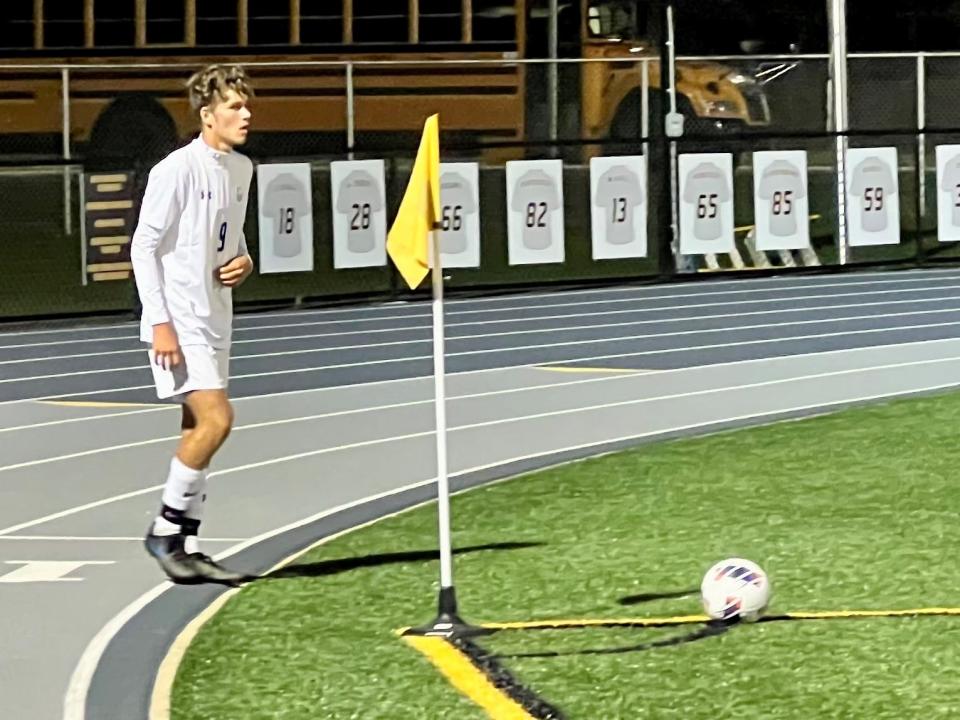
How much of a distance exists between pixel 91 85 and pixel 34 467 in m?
16.5

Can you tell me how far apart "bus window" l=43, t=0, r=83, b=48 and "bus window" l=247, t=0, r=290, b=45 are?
2.05 metres

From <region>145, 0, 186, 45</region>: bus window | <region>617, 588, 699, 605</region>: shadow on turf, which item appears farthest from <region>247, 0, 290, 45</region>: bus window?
<region>617, 588, 699, 605</region>: shadow on turf

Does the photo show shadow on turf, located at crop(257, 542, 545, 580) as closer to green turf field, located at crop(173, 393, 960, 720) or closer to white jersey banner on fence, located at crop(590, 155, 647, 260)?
green turf field, located at crop(173, 393, 960, 720)

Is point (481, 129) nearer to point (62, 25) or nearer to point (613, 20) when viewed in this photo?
point (613, 20)

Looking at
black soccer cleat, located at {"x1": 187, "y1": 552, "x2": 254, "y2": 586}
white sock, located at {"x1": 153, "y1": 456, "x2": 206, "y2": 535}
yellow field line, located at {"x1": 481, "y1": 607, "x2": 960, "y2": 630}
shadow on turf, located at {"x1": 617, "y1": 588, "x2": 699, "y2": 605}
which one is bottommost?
yellow field line, located at {"x1": 481, "y1": 607, "x2": 960, "y2": 630}

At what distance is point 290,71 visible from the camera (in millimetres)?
26797

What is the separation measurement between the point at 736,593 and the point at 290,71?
2016 cm

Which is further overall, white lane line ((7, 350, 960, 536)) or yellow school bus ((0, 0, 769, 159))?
yellow school bus ((0, 0, 769, 159))

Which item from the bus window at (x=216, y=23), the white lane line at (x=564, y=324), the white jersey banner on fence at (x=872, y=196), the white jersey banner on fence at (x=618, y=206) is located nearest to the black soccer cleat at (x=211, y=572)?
the white lane line at (x=564, y=324)

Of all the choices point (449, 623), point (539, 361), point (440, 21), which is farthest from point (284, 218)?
point (449, 623)

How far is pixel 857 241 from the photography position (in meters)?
23.0

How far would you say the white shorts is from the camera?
27.0ft

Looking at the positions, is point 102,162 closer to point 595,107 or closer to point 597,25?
point 595,107

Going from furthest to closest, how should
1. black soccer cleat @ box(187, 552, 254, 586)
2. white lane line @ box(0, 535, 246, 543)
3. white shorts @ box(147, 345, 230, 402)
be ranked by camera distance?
white lane line @ box(0, 535, 246, 543) < black soccer cleat @ box(187, 552, 254, 586) < white shorts @ box(147, 345, 230, 402)
